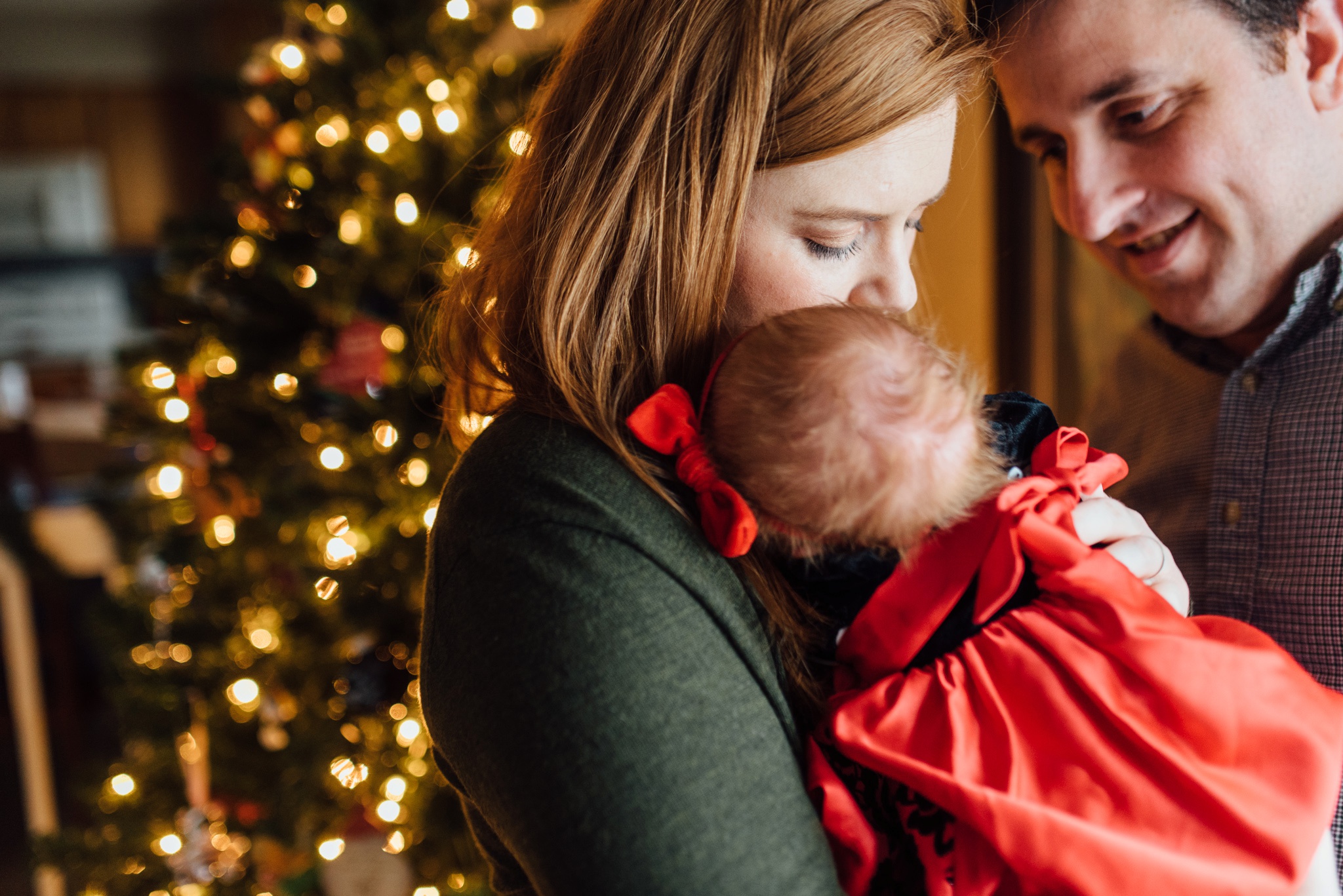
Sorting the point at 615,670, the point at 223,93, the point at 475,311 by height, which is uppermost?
the point at 223,93

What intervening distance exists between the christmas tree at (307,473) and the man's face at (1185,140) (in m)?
0.95

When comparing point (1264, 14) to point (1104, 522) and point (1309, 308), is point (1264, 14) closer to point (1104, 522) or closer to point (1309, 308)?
point (1309, 308)

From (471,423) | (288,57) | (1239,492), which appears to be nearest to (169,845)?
(471,423)

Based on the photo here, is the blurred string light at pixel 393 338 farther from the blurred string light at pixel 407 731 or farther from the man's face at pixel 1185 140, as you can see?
the man's face at pixel 1185 140

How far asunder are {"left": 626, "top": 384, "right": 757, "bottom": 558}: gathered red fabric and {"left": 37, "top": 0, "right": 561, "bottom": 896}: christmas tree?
914 millimetres

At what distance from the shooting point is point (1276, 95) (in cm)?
113

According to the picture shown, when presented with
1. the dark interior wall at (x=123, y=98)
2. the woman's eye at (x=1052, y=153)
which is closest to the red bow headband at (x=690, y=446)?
the woman's eye at (x=1052, y=153)

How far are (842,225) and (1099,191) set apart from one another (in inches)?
22.9

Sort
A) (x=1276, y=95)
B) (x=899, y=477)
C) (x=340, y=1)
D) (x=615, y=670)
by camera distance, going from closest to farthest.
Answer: (x=615, y=670), (x=899, y=477), (x=1276, y=95), (x=340, y=1)

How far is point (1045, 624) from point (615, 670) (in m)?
0.41

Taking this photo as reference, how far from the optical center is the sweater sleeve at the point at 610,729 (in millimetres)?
607

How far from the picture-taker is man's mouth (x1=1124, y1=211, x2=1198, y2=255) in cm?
123

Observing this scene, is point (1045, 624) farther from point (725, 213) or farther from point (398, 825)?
point (398, 825)

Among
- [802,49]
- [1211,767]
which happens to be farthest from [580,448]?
[1211,767]
